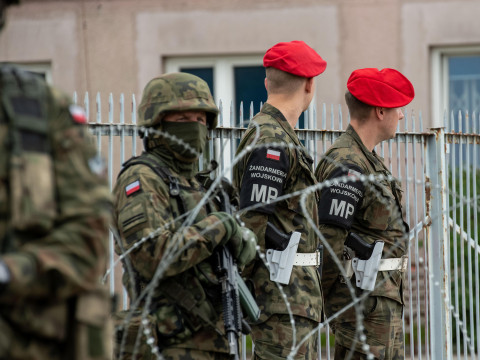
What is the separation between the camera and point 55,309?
222 centimetres

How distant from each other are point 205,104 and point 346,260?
159cm

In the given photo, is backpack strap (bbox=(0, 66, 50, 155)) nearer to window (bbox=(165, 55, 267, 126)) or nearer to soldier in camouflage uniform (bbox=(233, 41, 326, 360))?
soldier in camouflage uniform (bbox=(233, 41, 326, 360))

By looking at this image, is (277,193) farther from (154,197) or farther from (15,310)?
(15,310)

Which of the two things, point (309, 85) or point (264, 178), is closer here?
point (264, 178)

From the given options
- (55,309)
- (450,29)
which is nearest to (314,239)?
(55,309)

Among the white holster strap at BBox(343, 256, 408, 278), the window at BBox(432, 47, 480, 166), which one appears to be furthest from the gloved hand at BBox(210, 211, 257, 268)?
the window at BBox(432, 47, 480, 166)

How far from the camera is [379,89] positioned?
5152mm

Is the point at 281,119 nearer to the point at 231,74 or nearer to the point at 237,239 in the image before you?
the point at 237,239

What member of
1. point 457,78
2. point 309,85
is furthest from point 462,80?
point 309,85

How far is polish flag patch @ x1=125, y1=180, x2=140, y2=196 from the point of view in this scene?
344 cm

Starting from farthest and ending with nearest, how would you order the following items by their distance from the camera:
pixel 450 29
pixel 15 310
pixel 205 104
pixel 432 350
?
pixel 450 29
pixel 432 350
pixel 205 104
pixel 15 310

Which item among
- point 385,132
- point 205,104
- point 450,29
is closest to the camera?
point 205,104

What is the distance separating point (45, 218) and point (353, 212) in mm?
2696

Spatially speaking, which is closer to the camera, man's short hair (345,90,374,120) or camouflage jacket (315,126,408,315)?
camouflage jacket (315,126,408,315)
